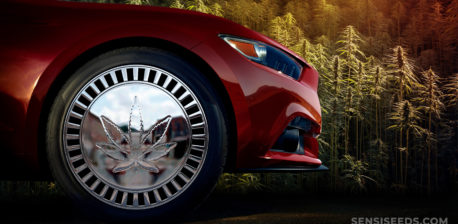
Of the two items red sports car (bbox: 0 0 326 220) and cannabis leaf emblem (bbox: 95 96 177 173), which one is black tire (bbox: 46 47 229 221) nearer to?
red sports car (bbox: 0 0 326 220)

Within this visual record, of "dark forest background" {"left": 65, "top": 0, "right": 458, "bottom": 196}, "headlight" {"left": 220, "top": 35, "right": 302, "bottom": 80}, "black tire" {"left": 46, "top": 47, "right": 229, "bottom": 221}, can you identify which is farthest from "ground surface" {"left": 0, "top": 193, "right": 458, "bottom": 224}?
"dark forest background" {"left": 65, "top": 0, "right": 458, "bottom": 196}

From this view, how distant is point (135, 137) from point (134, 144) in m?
0.03

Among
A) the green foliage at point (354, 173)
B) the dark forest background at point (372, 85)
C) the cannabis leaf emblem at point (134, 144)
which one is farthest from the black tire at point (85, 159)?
the green foliage at point (354, 173)

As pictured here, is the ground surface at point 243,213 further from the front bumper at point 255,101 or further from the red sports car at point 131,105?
the front bumper at point 255,101

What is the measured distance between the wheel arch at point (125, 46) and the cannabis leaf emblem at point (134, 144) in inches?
10.6

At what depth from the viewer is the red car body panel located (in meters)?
1.54

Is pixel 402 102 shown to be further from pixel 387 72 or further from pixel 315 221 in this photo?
pixel 315 221

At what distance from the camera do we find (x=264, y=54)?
65.9 inches

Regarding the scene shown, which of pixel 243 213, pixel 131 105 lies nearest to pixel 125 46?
pixel 131 105

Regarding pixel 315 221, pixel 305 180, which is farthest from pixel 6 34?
pixel 305 180

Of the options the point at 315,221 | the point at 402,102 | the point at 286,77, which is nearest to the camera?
the point at 286,77

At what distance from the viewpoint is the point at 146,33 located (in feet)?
5.16

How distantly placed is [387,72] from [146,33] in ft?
11.8

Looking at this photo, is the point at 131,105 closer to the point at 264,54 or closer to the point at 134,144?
the point at 134,144
